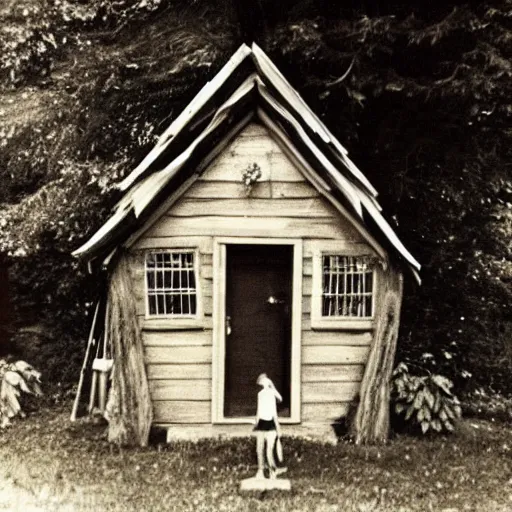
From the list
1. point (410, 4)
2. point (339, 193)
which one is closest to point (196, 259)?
point (339, 193)

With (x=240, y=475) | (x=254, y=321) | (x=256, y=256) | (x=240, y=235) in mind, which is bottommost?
(x=240, y=475)

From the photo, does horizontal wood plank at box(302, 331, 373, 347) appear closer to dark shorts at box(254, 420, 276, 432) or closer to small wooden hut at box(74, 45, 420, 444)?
small wooden hut at box(74, 45, 420, 444)

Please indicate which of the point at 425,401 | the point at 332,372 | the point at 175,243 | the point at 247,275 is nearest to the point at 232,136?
the point at 175,243

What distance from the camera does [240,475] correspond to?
363 inches

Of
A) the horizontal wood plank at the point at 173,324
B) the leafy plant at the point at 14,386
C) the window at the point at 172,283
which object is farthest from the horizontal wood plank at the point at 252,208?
the leafy plant at the point at 14,386

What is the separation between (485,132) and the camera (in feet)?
43.5

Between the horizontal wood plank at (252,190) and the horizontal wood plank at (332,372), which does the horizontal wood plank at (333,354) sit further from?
the horizontal wood plank at (252,190)

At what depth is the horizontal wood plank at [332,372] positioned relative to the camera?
10.7m

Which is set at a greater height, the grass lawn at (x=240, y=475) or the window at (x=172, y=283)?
the window at (x=172, y=283)

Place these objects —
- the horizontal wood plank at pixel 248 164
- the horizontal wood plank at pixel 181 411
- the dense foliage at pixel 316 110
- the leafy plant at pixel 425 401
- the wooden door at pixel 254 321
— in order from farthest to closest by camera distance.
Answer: the dense foliage at pixel 316 110
the leafy plant at pixel 425 401
the wooden door at pixel 254 321
the horizontal wood plank at pixel 181 411
the horizontal wood plank at pixel 248 164

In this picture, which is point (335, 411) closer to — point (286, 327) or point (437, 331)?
point (286, 327)

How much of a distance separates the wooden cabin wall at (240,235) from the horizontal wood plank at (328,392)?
0.04 ft

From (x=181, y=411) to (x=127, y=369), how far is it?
0.93m

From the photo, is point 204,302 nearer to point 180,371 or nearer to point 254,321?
point 254,321
